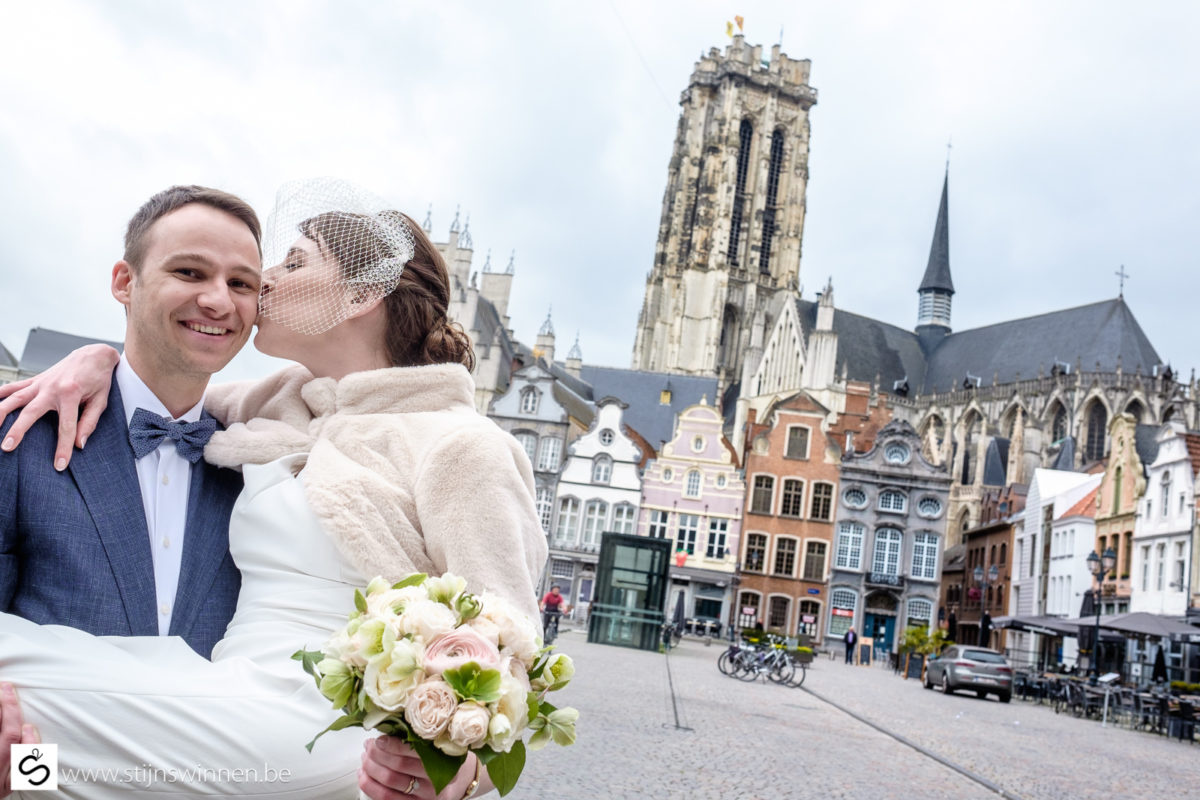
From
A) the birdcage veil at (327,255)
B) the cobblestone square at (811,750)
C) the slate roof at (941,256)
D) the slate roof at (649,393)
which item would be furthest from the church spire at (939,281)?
the birdcage veil at (327,255)

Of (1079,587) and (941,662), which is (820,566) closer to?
(1079,587)

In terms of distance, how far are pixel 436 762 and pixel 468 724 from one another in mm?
112

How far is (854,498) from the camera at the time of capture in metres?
41.4

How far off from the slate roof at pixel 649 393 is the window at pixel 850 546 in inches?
393

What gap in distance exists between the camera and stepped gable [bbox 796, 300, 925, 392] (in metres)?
66.7

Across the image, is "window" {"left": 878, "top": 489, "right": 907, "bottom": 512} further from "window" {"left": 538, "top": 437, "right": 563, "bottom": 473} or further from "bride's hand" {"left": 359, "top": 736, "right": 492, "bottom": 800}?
"bride's hand" {"left": 359, "top": 736, "right": 492, "bottom": 800}

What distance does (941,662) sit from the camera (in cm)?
2322

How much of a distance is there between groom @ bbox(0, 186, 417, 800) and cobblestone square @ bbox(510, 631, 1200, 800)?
427 centimetres

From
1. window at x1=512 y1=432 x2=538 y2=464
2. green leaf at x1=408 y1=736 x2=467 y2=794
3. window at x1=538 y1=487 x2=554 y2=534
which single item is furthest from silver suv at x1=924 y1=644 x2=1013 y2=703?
green leaf at x1=408 y1=736 x2=467 y2=794

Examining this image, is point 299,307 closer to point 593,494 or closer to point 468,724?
point 468,724

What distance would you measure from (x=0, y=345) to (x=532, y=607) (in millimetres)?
68760

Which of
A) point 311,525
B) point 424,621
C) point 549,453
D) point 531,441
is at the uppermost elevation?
point 531,441

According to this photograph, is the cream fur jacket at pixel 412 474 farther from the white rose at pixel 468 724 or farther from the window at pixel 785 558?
the window at pixel 785 558

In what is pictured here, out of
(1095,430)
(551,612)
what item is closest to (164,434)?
(551,612)
